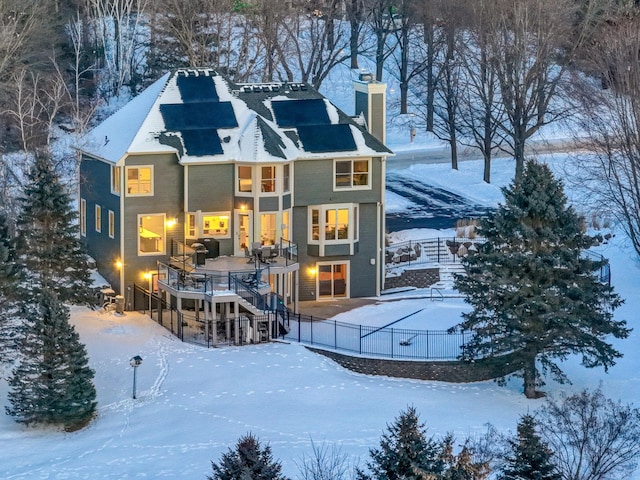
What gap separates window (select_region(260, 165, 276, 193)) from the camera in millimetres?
52463

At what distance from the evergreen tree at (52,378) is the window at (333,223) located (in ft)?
45.8

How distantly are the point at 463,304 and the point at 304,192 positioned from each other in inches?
270

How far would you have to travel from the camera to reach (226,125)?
5300 centimetres

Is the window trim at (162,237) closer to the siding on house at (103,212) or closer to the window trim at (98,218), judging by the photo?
the siding on house at (103,212)

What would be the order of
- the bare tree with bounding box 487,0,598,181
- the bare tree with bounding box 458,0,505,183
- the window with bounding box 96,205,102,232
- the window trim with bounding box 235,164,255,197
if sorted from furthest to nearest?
the bare tree with bounding box 458,0,505,183 → the bare tree with bounding box 487,0,598,181 → the window with bounding box 96,205,102,232 → the window trim with bounding box 235,164,255,197

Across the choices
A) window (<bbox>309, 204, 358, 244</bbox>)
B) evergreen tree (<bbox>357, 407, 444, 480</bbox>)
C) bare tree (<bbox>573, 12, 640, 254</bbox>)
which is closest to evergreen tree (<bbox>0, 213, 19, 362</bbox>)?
window (<bbox>309, 204, 358, 244</bbox>)

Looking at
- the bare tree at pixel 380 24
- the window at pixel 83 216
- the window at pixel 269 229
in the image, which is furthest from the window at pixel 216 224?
the bare tree at pixel 380 24

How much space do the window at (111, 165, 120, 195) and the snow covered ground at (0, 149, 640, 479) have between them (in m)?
4.46

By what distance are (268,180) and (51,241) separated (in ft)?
27.0

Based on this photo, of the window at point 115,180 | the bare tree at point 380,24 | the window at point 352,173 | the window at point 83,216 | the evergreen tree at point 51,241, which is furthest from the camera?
the bare tree at point 380,24

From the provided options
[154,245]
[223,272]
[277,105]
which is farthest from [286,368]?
[277,105]

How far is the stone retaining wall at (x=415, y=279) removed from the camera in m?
56.1

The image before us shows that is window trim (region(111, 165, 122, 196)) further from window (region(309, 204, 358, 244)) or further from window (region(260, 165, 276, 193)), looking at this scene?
window (region(309, 204, 358, 244))

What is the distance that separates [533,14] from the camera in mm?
71375
